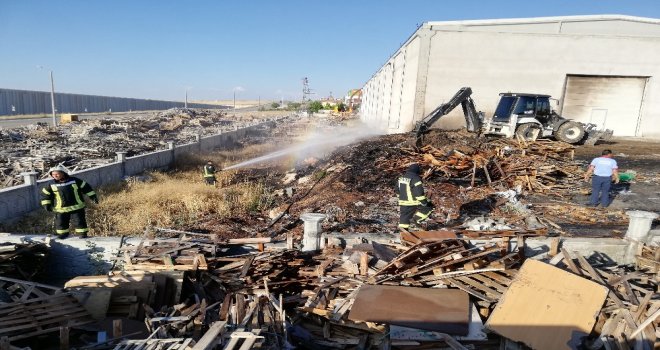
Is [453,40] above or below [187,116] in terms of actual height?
above

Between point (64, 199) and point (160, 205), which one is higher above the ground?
point (64, 199)

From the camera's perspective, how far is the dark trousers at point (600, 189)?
30.8ft

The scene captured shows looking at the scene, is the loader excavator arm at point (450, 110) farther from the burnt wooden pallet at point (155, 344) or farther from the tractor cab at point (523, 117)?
the burnt wooden pallet at point (155, 344)

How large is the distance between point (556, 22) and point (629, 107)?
6.79 m

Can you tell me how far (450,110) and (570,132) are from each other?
489cm

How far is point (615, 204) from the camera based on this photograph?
10211mm

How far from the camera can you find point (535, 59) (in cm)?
2111


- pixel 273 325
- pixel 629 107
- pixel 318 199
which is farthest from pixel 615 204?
pixel 629 107

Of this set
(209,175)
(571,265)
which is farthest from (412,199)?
(209,175)

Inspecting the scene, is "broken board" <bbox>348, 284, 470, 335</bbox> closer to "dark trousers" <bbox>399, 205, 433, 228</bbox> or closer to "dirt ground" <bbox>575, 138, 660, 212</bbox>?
"dark trousers" <bbox>399, 205, 433, 228</bbox>

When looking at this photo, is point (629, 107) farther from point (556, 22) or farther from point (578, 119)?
point (556, 22)

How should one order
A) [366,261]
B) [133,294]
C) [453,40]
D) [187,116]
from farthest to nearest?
[187,116] < [453,40] < [366,261] < [133,294]

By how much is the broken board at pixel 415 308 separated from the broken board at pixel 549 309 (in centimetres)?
42

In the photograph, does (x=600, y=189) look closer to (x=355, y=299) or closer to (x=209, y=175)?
(x=355, y=299)
